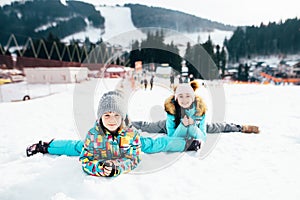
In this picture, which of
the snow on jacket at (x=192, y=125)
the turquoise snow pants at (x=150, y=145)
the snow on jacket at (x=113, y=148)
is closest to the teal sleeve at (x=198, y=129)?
the snow on jacket at (x=192, y=125)

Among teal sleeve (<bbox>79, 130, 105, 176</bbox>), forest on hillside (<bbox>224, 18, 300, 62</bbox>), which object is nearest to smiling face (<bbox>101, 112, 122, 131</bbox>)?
teal sleeve (<bbox>79, 130, 105, 176</bbox>)

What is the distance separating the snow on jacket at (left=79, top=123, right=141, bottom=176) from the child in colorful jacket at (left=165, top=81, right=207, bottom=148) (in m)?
0.81

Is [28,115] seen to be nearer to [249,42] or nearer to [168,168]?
[168,168]

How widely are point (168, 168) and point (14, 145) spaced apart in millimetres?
2299

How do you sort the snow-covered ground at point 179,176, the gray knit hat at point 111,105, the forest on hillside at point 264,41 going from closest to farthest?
1. the snow-covered ground at point 179,176
2. the gray knit hat at point 111,105
3. the forest on hillside at point 264,41

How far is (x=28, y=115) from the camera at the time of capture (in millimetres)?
4812

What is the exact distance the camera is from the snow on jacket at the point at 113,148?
1.79 meters

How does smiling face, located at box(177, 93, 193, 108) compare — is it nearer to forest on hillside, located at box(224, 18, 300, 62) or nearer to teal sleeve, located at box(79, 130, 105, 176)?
teal sleeve, located at box(79, 130, 105, 176)

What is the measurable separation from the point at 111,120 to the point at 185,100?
3.66 ft

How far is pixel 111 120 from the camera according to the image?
1.78 m

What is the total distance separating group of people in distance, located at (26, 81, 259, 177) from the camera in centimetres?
178

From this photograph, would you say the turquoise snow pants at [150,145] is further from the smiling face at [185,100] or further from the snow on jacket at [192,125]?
the smiling face at [185,100]

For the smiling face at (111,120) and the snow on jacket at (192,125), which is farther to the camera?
the snow on jacket at (192,125)

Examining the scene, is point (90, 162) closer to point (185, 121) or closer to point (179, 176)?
point (179, 176)
